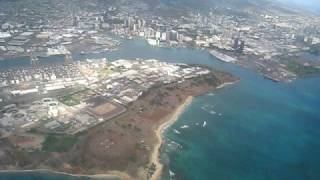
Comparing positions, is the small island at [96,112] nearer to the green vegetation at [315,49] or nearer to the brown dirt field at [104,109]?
the brown dirt field at [104,109]

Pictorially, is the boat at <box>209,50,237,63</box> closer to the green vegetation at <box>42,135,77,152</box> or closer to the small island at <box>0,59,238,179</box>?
the small island at <box>0,59,238,179</box>

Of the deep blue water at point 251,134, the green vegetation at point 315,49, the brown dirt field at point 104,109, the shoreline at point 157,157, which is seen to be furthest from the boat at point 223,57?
the brown dirt field at point 104,109

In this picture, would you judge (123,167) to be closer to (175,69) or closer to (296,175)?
(296,175)

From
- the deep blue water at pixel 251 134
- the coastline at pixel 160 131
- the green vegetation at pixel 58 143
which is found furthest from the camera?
the deep blue water at pixel 251 134

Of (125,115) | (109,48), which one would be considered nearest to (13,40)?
(109,48)

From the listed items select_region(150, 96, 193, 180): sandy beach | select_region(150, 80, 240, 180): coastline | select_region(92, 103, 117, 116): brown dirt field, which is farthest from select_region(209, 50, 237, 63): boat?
select_region(92, 103, 117, 116): brown dirt field

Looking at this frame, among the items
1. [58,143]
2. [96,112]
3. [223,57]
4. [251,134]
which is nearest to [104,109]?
[96,112]
